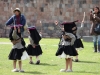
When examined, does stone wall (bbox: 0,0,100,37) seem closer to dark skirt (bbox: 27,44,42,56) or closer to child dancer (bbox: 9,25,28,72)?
dark skirt (bbox: 27,44,42,56)

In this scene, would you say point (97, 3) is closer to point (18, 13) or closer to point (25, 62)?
point (25, 62)

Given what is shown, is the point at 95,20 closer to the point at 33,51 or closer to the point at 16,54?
the point at 33,51

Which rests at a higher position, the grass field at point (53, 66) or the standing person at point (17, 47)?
the standing person at point (17, 47)

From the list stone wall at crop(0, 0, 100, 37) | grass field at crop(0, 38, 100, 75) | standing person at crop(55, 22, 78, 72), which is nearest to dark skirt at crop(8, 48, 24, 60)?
grass field at crop(0, 38, 100, 75)

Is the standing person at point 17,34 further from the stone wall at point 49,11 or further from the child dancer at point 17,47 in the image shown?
the stone wall at point 49,11

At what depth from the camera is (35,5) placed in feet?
101

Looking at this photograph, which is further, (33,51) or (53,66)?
(33,51)

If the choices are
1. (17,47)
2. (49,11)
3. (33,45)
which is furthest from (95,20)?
(49,11)

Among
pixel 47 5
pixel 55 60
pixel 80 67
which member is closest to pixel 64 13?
pixel 47 5

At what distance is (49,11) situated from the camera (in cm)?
3061

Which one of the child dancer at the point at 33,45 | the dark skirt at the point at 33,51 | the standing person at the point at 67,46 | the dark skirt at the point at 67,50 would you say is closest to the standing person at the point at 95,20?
the child dancer at the point at 33,45

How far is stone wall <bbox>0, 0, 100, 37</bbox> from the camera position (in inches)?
1193

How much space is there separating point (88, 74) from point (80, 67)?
5.76 ft

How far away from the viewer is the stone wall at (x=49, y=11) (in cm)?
3031
